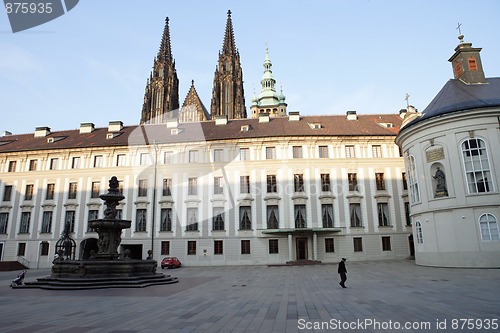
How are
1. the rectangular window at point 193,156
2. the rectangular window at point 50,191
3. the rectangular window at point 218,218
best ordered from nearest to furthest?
the rectangular window at point 218,218 → the rectangular window at point 193,156 → the rectangular window at point 50,191

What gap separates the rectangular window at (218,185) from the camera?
38656 millimetres

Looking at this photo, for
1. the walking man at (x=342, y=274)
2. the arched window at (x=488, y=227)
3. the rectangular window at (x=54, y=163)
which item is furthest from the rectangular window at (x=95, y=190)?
the arched window at (x=488, y=227)

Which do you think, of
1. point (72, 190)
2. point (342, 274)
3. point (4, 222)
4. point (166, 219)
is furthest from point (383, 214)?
point (4, 222)

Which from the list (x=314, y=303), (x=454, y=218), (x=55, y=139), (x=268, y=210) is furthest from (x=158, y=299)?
(x=55, y=139)

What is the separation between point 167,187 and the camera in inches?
1554

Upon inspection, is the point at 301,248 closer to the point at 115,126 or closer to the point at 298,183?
the point at 298,183

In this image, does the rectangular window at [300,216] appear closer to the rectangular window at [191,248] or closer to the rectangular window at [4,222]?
the rectangular window at [191,248]

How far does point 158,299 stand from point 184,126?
3413 centimetres

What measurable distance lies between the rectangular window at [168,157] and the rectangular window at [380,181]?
2304cm

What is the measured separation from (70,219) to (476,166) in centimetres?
4050

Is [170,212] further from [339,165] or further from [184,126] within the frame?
[339,165]

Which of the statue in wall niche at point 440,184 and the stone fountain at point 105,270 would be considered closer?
the stone fountain at point 105,270

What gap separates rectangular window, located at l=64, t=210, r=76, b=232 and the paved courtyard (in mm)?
24691

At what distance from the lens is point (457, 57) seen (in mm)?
33750
